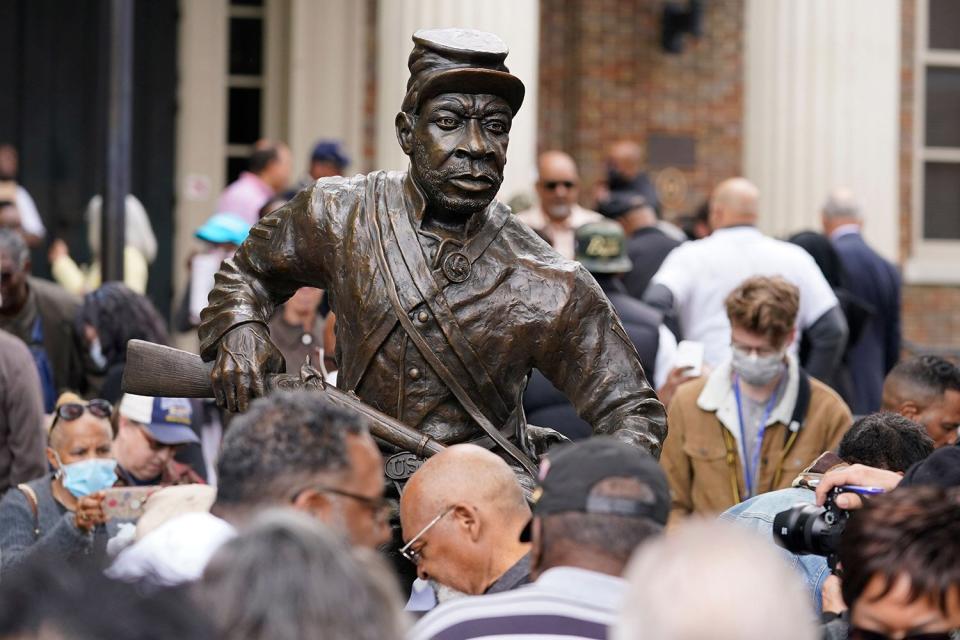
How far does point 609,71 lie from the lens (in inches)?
543

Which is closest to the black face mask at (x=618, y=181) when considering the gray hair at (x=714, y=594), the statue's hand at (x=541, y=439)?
the statue's hand at (x=541, y=439)

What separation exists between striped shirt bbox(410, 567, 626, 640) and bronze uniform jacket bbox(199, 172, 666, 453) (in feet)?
4.56

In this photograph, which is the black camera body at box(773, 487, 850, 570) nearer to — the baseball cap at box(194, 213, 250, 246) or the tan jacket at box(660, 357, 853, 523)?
the tan jacket at box(660, 357, 853, 523)

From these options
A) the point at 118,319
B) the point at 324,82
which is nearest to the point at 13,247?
the point at 118,319

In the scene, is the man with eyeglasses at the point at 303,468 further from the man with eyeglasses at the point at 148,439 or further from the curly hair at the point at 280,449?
the man with eyeglasses at the point at 148,439

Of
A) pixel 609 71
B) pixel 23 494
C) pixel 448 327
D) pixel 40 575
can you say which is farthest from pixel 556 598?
pixel 609 71

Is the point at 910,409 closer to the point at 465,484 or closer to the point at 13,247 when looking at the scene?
the point at 465,484

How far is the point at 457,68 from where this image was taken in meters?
4.63

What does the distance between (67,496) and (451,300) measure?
2.21 metres

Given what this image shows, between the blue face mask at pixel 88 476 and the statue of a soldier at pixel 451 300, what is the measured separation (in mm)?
1730

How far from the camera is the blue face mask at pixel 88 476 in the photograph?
21.0 ft

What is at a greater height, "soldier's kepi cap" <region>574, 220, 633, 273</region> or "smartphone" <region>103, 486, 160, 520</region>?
"soldier's kepi cap" <region>574, 220, 633, 273</region>

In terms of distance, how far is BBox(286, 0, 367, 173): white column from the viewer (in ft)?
41.8

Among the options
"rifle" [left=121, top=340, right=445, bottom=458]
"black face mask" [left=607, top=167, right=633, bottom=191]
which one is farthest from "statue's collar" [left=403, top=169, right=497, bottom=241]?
"black face mask" [left=607, top=167, right=633, bottom=191]
